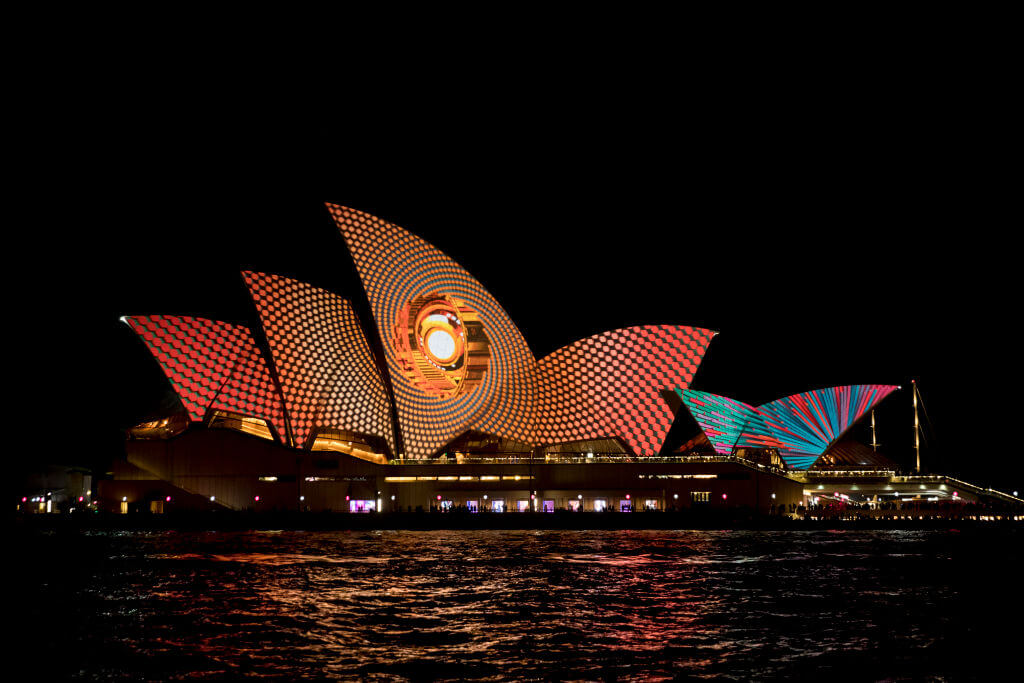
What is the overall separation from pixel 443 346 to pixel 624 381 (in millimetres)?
12604

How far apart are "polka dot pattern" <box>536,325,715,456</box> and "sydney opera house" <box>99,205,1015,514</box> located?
10 centimetres

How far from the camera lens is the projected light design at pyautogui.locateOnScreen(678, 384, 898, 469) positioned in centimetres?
6594

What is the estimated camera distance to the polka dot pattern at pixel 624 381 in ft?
204

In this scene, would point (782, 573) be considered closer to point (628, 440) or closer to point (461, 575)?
point (461, 575)

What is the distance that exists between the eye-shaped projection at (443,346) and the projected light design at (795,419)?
54.6 ft

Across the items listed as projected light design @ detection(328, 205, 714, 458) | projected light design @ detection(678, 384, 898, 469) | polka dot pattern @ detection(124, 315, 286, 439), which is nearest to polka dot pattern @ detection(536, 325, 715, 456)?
projected light design @ detection(328, 205, 714, 458)

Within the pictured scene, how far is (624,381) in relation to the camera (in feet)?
205

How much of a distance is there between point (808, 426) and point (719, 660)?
5390 cm

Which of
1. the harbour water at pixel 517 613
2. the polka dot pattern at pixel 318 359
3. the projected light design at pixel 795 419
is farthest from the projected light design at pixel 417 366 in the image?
the harbour water at pixel 517 613

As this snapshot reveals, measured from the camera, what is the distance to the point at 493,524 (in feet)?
175

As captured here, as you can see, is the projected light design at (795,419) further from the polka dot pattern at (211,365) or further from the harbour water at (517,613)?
the polka dot pattern at (211,365)

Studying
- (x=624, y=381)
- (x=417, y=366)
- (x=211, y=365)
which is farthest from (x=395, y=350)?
(x=624, y=381)

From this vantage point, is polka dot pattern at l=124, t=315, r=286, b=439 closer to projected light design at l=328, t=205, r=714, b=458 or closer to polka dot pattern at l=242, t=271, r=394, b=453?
polka dot pattern at l=242, t=271, r=394, b=453

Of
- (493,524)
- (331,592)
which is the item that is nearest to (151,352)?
(493,524)
